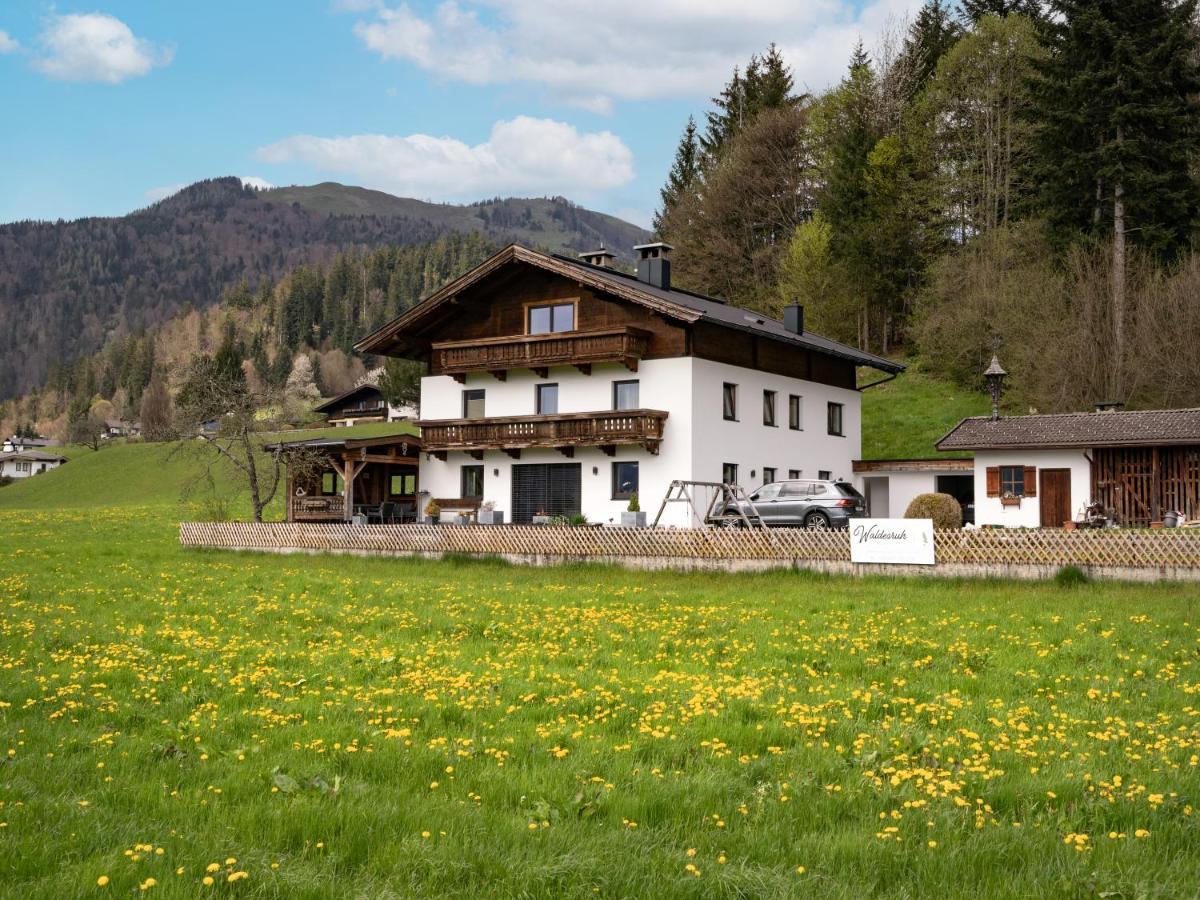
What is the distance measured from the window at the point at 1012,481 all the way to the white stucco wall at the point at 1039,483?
0.16 metres

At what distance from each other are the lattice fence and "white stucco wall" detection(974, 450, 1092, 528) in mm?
11550

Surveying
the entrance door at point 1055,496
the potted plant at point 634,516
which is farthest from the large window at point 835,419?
the potted plant at point 634,516

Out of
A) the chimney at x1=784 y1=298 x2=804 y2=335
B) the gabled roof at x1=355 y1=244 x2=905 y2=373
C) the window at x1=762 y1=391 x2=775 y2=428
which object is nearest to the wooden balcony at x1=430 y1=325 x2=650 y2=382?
the gabled roof at x1=355 y1=244 x2=905 y2=373

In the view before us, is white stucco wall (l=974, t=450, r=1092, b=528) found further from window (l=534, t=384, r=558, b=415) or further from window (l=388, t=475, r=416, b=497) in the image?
window (l=388, t=475, r=416, b=497)

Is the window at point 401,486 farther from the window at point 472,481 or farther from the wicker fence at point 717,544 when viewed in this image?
the wicker fence at point 717,544

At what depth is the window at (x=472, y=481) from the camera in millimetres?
41531

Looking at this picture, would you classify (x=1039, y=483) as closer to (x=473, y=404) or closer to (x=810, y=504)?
(x=810, y=504)

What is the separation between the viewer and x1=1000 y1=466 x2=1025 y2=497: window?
3531 centimetres

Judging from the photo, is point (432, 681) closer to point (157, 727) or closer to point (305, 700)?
point (305, 700)

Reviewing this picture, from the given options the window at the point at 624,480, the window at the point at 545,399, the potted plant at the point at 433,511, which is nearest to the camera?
the window at the point at 624,480

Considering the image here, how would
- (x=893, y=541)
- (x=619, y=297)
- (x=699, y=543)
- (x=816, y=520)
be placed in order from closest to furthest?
1. (x=893, y=541)
2. (x=699, y=543)
3. (x=816, y=520)
4. (x=619, y=297)

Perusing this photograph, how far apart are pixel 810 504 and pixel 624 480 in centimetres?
733

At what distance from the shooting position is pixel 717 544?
25984 mm

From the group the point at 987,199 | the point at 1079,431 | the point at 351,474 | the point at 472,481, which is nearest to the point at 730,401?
the point at 472,481
